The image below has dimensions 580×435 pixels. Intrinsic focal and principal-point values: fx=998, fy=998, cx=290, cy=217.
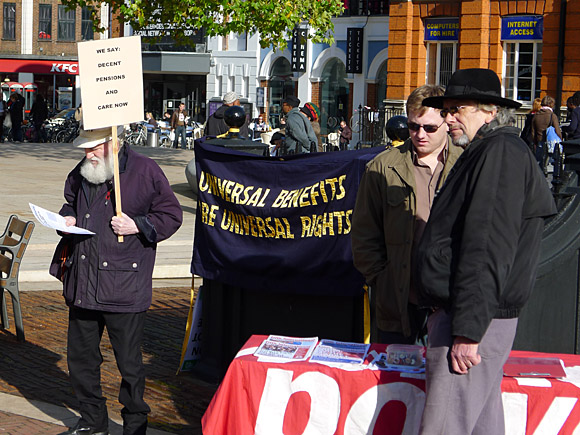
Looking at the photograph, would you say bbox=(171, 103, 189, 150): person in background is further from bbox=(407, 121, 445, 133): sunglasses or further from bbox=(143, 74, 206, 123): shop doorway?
bbox=(407, 121, 445, 133): sunglasses

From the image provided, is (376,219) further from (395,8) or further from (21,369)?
(395,8)

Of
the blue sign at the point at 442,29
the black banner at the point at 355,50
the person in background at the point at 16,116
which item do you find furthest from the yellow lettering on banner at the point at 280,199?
the black banner at the point at 355,50

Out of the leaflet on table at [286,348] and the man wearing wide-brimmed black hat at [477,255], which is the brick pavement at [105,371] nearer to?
the leaflet on table at [286,348]

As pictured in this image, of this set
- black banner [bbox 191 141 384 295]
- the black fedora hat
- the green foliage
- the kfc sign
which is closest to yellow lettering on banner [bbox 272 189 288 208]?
black banner [bbox 191 141 384 295]

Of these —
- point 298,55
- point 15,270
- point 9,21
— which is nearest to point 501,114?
point 15,270

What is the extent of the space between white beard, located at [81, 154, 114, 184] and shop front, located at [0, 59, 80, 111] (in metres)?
52.7

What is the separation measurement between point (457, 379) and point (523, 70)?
91.1ft

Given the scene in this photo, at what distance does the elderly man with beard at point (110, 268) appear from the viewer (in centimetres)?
542

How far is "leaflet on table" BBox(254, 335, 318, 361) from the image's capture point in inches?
190

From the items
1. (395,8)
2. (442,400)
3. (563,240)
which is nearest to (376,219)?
(563,240)

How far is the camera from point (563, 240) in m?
5.20

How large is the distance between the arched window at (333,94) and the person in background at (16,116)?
39.2ft

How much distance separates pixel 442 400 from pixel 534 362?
95 cm

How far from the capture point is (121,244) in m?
5.45
